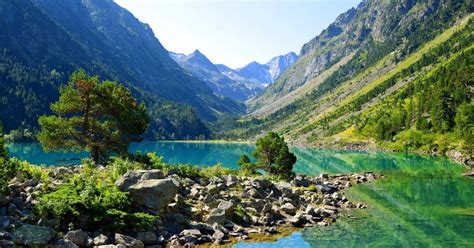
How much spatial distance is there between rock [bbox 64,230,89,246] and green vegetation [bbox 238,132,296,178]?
3881 cm

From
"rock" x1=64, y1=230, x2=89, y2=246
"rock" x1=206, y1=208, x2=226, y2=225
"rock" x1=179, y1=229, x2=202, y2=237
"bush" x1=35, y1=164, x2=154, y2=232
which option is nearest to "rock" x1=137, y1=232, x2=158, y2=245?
"bush" x1=35, y1=164, x2=154, y2=232

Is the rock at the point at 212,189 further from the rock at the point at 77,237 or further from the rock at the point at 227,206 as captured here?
the rock at the point at 77,237

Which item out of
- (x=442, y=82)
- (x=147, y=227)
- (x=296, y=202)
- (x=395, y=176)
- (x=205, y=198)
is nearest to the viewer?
(x=147, y=227)

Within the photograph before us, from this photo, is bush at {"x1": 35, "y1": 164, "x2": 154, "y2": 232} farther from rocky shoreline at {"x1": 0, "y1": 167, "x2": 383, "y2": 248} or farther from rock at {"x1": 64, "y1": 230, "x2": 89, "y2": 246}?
rock at {"x1": 64, "y1": 230, "x2": 89, "y2": 246}

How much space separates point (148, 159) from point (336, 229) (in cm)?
2164

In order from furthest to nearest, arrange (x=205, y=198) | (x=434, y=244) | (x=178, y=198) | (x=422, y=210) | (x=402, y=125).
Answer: (x=402, y=125) → (x=422, y=210) → (x=205, y=198) → (x=178, y=198) → (x=434, y=244)

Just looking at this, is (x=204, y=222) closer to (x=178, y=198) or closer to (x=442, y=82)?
(x=178, y=198)

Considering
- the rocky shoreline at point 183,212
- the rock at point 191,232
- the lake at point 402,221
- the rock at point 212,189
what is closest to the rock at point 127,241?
the rocky shoreline at point 183,212

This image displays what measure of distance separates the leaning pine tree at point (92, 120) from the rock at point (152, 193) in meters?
19.1

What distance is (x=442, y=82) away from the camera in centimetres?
18238

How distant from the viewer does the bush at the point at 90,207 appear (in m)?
26.9

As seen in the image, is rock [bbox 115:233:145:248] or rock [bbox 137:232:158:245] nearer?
rock [bbox 115:233:145:248]

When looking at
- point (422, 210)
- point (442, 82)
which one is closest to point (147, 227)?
point (422, 210)

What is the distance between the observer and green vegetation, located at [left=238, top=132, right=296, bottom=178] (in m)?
64.1
